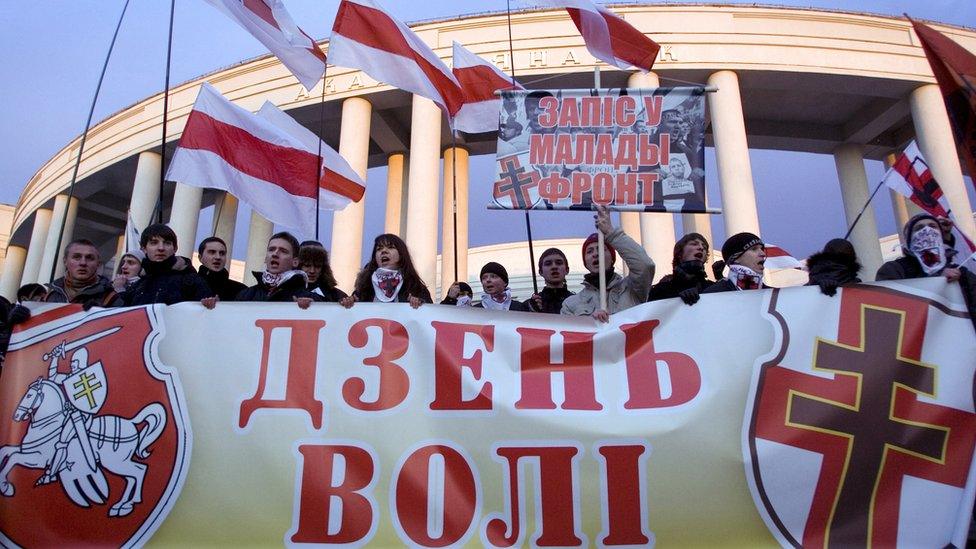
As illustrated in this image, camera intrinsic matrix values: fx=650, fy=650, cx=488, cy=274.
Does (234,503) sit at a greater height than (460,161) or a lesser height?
lesser

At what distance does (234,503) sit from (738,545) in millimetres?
2367

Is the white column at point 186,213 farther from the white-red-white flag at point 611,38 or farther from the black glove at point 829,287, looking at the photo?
the black glove at point 829,287

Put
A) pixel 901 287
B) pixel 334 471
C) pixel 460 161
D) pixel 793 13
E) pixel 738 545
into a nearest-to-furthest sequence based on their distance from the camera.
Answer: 1. pixel 738 545
2. pixel 334 471
3. pixel 901 287
4. pixel 793 13
5. pixel 460 161

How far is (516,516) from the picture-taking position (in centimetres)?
307

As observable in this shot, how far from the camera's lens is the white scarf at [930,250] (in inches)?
155

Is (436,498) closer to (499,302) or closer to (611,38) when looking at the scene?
(499,302)

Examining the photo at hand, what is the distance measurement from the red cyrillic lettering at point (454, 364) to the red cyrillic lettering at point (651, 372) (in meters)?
0.74

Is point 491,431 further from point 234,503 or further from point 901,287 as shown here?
point 901,287

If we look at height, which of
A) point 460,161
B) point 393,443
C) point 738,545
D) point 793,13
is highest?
point 793,13

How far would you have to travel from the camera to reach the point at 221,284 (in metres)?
5.71

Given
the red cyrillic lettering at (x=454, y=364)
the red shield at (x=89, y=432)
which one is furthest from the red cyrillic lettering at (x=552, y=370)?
the red shield at (x=89, y=432)

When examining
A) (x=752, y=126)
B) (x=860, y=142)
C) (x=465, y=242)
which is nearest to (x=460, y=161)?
(x=465, y=242)

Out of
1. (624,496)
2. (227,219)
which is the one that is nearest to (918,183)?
(624,496)

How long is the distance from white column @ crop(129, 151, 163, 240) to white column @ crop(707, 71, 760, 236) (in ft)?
51.8
